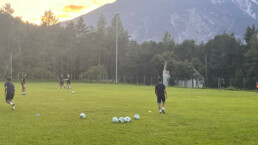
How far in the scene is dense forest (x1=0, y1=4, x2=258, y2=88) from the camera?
270 feet

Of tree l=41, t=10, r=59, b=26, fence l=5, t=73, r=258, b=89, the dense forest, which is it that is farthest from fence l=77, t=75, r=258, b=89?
tree l=41, t=10, r=59, b=26

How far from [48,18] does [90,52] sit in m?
21.3

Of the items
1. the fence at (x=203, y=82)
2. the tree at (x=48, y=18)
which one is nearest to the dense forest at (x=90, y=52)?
the tree at (x=48, y=18)

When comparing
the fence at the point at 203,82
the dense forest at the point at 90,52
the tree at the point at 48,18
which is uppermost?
the tree at the point at 48,18

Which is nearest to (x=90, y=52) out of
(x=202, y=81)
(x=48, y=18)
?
(x=48, y=18)

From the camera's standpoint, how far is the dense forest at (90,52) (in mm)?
82375

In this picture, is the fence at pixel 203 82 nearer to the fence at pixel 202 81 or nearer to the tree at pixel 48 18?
the fence at pixel 202 81

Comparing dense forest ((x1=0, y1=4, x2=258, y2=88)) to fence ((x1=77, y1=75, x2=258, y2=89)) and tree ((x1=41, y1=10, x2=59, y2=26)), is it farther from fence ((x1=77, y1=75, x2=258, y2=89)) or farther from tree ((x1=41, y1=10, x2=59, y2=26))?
fence ((x1=77, y1=75, x2=258, y2=89))

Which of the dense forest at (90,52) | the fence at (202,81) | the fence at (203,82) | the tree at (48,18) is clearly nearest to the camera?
the fence at (202,81)

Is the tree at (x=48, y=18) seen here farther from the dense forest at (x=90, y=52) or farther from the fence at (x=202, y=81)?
the fence at (x=202, y=81)

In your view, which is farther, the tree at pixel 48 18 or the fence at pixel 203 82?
the tree at pixel 48 18

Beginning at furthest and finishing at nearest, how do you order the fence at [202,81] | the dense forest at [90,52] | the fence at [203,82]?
the dense forest at [90,52], the fence at [203,82], the fence at [202,81]

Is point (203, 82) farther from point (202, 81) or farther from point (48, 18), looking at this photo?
point (48, 18)

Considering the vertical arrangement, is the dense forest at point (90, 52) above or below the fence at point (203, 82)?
above
